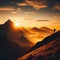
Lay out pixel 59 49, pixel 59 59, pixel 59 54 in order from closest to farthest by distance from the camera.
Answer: pixel 59 59, pixel 59 54, pixel 59 49

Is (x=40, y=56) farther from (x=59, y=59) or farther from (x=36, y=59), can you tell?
(x=59, y=59)

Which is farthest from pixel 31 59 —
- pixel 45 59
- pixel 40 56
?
pixel 45 59

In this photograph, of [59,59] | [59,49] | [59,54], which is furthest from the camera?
[59,49]

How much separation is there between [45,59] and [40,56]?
1207cm

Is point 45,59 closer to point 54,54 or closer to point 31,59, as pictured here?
point 54,54

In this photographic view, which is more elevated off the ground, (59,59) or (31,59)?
(59,59)

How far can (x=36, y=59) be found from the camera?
149 meters

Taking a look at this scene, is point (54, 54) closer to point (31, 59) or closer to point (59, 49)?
point (59, 49)

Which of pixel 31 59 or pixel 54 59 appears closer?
pixel 54 59

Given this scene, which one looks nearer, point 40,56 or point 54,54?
point 54,54

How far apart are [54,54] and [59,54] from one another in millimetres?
4546

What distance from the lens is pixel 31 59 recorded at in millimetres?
157625

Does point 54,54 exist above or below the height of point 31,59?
above

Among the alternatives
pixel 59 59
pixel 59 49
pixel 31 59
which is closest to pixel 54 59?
pixel 59 59
